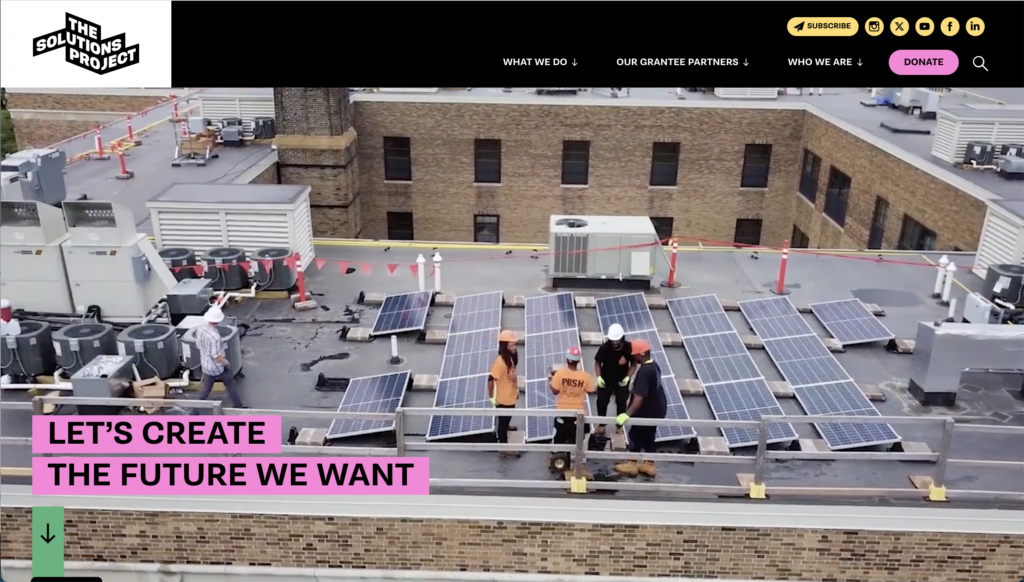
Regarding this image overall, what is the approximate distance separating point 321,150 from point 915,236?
63.3 feet

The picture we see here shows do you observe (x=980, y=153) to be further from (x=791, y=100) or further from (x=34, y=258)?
(x=34, y=258)

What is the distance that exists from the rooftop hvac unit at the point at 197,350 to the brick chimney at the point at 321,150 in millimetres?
15037

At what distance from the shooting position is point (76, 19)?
7949 mm

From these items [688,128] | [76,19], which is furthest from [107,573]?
[688,128]

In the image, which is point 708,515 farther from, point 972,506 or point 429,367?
point 429,367

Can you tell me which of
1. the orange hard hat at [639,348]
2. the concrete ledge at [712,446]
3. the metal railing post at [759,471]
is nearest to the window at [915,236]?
the concrete ledge at [712,446]

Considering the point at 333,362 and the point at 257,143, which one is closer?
the point at 333,362

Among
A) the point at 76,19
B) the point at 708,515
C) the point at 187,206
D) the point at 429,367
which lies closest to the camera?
the point at 76,19

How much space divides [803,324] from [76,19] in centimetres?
1117

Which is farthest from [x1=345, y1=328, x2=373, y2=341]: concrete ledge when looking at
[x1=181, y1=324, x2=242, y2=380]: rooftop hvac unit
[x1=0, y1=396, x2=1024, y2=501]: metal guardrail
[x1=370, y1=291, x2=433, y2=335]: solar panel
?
[x1=0, y1=396, x2=1024, y2=501]: metal guardrail

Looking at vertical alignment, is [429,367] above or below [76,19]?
below

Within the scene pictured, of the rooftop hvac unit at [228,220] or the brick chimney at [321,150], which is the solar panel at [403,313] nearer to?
the rooftop hvac unit at [228,220]

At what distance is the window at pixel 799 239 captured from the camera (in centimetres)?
3051

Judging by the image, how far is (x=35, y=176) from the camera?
1576 cm
